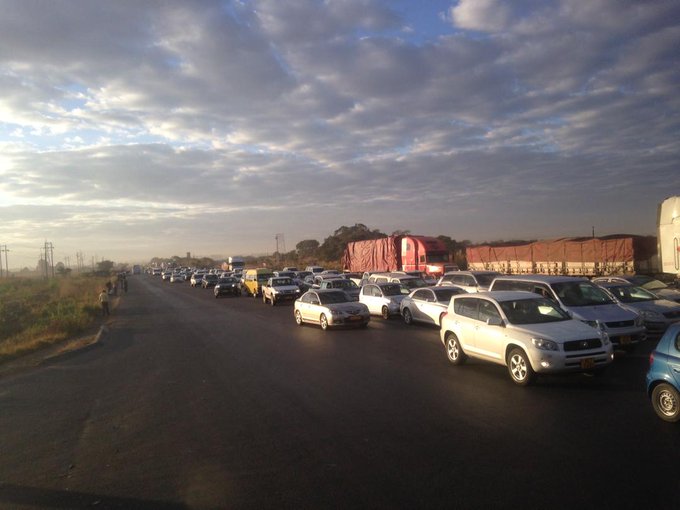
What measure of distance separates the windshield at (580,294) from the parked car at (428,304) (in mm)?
4641

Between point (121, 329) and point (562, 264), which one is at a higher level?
point (562, 264)

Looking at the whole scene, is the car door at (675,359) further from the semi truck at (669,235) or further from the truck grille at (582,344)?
the semi truck at (669,235)

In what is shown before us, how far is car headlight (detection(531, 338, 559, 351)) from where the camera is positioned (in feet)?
29.0

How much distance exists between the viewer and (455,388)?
9164 millimetres

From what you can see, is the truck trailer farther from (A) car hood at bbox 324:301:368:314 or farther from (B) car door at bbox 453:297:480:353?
(B) car door at bbox 453:297:480:353

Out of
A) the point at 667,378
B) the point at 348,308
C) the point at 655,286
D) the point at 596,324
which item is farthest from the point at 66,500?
the point at 655,286

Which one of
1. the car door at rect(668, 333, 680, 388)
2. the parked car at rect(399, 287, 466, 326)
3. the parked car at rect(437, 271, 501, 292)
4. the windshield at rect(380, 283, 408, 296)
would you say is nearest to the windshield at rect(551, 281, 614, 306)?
the parked car at rect(399, 287, 466, 326)

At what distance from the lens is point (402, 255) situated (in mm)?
39906

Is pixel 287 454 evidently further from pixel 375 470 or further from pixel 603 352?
pixel 603 352

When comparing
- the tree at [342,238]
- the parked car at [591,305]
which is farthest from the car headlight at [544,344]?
the tree at [342,238]

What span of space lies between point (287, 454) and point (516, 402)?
→ 373 cm

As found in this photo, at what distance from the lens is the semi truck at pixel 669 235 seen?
19.5 metres

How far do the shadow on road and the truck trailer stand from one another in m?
25.5

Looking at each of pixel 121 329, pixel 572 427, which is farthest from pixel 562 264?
pixel 572 427
